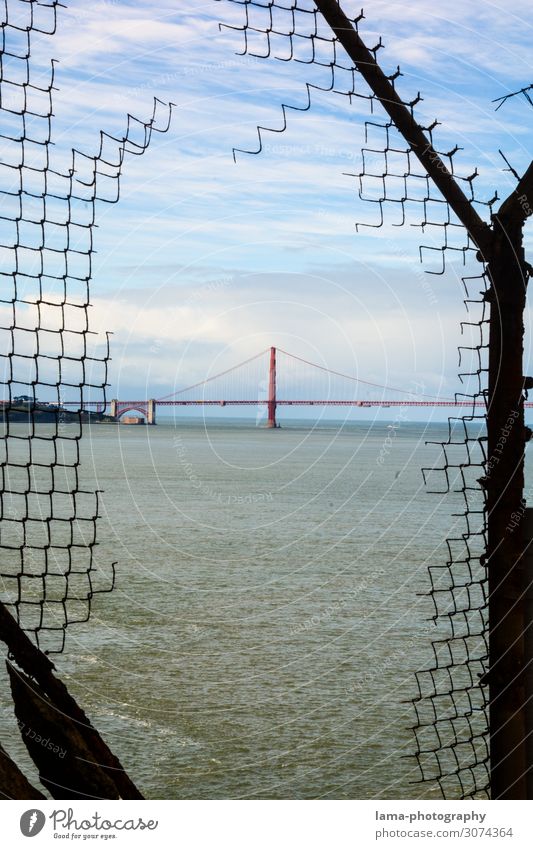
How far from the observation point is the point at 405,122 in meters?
2.16

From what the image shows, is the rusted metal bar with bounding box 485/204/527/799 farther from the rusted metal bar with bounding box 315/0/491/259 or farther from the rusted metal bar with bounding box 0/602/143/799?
the rusted metal bar with bounding box 0/602/143/799

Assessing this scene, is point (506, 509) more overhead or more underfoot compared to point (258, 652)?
→ more overhead

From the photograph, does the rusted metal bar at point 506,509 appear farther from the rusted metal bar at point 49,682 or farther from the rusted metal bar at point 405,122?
the rusted metal bar at point 49,682

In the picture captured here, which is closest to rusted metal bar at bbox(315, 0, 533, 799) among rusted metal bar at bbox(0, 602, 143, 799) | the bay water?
rusted metal bar at bbox(0, 602, 143, 799)

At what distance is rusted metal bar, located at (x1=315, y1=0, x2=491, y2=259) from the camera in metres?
2.08

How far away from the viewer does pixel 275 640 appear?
13.4 m

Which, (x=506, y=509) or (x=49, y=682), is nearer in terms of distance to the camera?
(x=49, y=682)

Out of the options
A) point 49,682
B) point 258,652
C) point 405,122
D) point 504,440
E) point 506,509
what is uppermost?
point 405,122

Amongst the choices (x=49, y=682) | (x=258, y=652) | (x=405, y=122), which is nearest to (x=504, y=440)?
(x=405, y=122)

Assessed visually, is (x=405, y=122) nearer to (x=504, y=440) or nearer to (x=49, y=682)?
(x=504, y=440)

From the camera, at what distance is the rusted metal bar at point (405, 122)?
208 centimetres

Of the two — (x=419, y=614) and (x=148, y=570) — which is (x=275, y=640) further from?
(x=148, y=570)

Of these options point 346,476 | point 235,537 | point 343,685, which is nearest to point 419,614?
point 343,685

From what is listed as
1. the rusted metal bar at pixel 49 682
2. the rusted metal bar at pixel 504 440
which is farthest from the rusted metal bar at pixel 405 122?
the rusted metal bar at pixel 49 682
